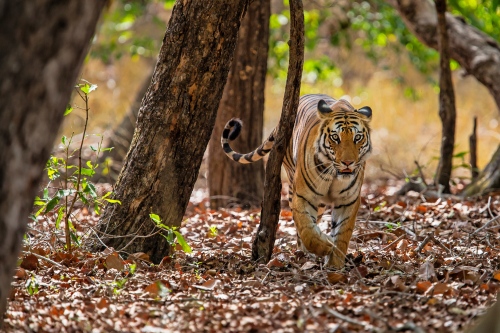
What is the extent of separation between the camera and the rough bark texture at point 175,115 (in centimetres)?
464

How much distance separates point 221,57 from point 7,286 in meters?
2.31

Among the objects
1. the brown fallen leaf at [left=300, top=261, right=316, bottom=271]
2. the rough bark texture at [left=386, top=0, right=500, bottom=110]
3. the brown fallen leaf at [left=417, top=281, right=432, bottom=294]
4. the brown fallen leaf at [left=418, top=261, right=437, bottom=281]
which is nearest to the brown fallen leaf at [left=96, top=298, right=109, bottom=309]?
the brown fallen leaf at [left=300, top=261, right=316, bottom=271]

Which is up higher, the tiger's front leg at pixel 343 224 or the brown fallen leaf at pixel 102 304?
the tiger's front leg at pixel 343 224

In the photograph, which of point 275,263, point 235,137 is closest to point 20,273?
point 275,263

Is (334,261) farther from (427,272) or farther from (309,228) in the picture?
(427,272)

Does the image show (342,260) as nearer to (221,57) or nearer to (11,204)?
(221,57)

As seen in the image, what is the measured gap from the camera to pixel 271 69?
1135cm

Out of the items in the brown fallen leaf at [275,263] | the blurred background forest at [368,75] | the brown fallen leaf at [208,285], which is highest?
the blurred background forest at [368,75]

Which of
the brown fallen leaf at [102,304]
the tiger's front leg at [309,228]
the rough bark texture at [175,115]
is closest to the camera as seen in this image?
the brown fallen leaf at [102,304]

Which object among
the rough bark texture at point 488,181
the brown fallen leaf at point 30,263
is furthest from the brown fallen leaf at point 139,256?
the rough bark texture at point 488,181

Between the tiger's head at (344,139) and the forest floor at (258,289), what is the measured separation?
66cm

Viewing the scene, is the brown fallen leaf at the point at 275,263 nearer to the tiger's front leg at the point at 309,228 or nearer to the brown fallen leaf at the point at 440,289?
the tiger's front leg at the point at 309,228

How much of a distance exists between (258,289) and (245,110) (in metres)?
3.96

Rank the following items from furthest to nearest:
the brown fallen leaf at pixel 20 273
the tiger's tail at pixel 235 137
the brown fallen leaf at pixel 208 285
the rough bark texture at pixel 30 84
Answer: the tiger's tail at pixel 235 137, the brown fallen leaf at pixel 20 273, the brown fallen leaf at pixel 208 285, the rough bark texture at pixel 30 84
